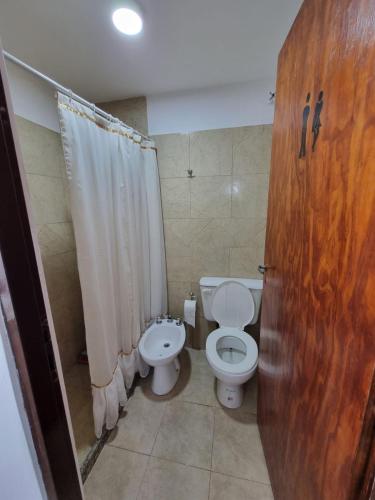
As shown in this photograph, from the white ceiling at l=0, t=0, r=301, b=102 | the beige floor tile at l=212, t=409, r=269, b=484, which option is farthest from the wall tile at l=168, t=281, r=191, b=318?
the white ceiling at l=0, t=0, r=301, b=102

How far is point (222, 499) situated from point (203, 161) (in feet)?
7.01

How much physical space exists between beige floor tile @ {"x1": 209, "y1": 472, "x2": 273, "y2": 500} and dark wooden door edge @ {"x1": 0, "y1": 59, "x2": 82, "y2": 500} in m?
0.89

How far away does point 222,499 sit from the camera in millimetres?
1054

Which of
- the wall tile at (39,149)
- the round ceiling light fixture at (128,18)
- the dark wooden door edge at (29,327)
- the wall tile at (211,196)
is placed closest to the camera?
the dark wooden door edge at (29,327)

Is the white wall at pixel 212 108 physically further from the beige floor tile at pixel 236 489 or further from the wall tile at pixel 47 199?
the beige floor tile at pixel 236 489

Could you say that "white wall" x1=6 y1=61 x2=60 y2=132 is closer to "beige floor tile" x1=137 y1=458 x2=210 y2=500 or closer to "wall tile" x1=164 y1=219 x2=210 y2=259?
"wall tile" x1=164 y1=219 x2=210 y2=259

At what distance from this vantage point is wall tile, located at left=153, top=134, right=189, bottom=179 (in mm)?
1785

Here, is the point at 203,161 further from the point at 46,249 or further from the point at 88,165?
the point at 46,249

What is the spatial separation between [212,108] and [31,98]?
1332 mm

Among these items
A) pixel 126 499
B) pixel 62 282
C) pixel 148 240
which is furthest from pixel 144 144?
pixel 126 499

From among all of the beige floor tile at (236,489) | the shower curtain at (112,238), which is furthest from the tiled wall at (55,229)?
the beige floor tile at (236,489)

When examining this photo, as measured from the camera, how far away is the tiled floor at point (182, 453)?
3.59 feet

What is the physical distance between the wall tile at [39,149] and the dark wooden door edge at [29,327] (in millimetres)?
1233

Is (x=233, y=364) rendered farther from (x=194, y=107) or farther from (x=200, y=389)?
(x=194, y=107)
